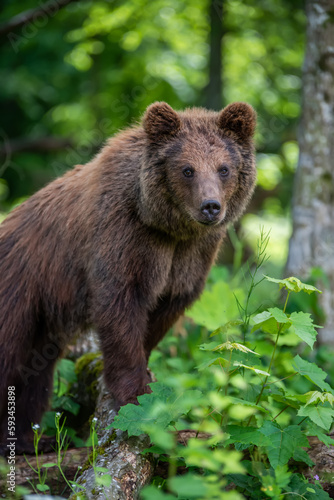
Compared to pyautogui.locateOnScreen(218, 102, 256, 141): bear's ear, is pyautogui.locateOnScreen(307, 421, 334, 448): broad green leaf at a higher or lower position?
lower

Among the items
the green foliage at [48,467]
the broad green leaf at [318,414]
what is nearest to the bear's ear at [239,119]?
the broad green leaf at [318,414]

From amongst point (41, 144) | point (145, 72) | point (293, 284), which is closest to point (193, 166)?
point (293, 284)

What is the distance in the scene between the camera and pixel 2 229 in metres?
5.18

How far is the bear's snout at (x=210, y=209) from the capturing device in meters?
4.12

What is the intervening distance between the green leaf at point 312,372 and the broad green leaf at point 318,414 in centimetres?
17

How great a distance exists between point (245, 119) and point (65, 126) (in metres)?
10.9

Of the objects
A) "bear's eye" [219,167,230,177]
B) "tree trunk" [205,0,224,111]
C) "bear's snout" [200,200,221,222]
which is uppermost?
"tree trunk" [205,0,224,111]

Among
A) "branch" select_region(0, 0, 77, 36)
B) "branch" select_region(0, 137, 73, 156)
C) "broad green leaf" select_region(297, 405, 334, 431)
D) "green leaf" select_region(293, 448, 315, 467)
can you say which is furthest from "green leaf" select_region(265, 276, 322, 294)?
"branch" select_region(0, 137, 73, 156)

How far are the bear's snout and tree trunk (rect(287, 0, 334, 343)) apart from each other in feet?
9.60

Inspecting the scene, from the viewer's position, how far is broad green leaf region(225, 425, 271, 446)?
329cm

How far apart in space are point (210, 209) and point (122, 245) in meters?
0.75

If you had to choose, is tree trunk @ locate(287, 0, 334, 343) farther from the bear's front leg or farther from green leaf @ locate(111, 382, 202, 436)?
green leaf @ locate(111, 382, 202, 436)

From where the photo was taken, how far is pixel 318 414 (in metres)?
3.34

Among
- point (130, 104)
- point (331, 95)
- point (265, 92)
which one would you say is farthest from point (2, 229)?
Answer: point (265, 92)
